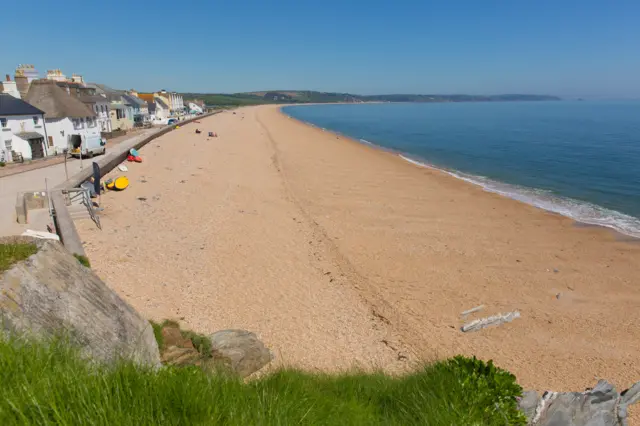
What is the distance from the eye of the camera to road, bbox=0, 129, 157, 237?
40.3ft

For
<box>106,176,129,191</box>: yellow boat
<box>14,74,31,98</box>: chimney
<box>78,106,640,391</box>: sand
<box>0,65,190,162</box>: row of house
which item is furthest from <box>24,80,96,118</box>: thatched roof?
<box>106,176,129,191</box>: yellow boat

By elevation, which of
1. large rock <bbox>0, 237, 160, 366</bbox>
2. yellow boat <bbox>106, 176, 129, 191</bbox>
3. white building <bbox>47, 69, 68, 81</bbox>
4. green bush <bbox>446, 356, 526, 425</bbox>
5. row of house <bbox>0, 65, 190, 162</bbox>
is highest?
white building <bbox>47, 69, 68, 81</bbox>

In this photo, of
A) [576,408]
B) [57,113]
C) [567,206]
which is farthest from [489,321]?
[57,113]

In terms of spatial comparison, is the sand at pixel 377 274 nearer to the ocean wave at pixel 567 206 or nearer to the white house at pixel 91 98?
the ocean wave at pixel 567 206

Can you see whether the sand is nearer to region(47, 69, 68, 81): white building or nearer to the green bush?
the green bush

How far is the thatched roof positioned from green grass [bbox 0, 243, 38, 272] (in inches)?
1272

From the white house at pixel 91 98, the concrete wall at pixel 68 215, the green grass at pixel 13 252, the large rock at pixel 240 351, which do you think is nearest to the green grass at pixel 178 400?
the green grass at pixel 13 252

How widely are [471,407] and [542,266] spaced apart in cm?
1038

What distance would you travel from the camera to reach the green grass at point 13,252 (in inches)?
155

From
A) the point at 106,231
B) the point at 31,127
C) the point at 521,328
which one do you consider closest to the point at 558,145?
the point at 521,328

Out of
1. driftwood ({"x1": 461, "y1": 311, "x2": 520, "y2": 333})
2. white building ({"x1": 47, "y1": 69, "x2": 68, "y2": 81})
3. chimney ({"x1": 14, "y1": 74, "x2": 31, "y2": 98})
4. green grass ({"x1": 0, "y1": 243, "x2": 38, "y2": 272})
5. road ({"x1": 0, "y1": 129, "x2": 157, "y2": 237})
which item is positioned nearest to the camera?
green grass ({"x1": 0, "y1": 243, "x2": 38, "y2": 272})

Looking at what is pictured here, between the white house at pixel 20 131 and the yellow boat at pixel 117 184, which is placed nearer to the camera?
the yellow boat at pixel 117 184

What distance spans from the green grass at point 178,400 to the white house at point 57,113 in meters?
31.5

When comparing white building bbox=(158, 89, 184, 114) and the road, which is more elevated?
white building bbox=(158, 89, 184, 114)
